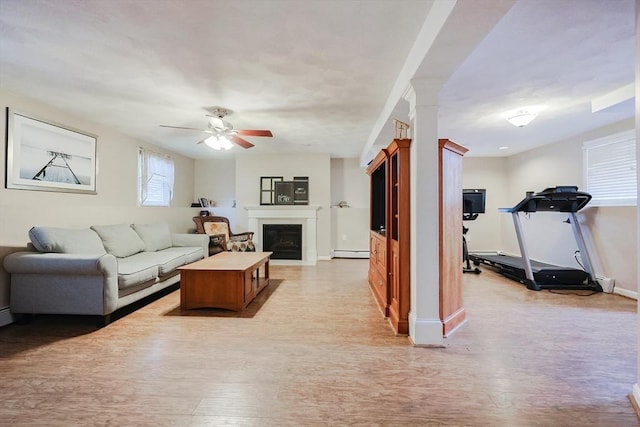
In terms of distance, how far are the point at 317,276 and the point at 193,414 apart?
321 centimetres

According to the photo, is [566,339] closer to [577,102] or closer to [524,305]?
[524,305]

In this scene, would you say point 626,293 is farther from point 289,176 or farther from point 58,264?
point 58,264

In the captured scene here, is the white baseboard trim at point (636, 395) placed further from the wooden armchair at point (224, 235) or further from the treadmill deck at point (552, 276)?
the wooden armchair at point (224, 235)

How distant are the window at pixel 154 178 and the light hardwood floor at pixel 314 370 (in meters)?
2.48

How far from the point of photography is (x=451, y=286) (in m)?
2.58

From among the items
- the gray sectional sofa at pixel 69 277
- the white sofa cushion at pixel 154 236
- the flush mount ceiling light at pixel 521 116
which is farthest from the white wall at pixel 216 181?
the flush mount ceiling light at pixel 521 116

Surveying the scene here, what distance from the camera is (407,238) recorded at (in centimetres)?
246

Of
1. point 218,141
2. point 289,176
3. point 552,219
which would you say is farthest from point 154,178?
point 552,219

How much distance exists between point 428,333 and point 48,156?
4381mm

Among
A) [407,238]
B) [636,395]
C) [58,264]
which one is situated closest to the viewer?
[636,395]

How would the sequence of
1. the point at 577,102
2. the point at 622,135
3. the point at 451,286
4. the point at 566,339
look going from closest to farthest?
the point at 566,339
the point at 451,286
the point at 577,102
the point at 622,135

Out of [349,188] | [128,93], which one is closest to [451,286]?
[128,93]

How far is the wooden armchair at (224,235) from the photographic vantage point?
5.25 metres

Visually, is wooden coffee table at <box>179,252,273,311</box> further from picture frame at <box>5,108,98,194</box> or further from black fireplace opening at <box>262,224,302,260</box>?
black fireplace opening at <box>262,224,302,260</box>
